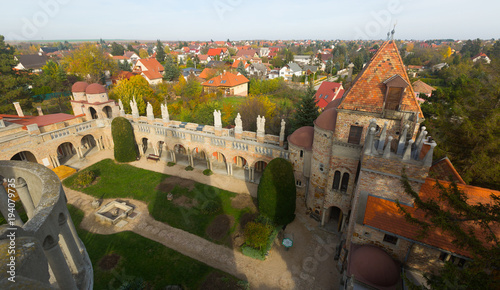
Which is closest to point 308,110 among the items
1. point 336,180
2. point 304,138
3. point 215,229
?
point 304,138

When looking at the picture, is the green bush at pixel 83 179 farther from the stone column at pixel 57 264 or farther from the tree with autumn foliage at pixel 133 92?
the stone column at pixel 57 264

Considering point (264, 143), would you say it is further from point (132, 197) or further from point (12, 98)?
point (12, 98)

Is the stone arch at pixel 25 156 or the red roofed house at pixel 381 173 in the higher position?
the red roofed house at pixel 381 173

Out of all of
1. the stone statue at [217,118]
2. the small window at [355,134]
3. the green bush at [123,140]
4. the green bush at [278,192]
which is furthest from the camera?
the green bush at [123,140]

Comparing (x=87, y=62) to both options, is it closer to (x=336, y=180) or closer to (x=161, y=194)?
(x=161, y=194)

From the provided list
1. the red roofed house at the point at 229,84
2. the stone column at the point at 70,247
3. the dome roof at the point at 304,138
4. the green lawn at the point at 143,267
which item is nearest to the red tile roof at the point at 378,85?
the dome roof at the point at 304,138

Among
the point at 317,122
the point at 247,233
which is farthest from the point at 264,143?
the point at 247,233

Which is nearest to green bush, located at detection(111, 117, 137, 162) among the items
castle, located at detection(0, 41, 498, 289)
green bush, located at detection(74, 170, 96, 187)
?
castle, located at detection(0, 41, 498, 289)

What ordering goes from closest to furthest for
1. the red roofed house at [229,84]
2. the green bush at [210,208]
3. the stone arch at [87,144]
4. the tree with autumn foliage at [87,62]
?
the green bush at [210,208]
the stone arch at [87,144]
the tree with autumn foliage at [87,62]
the red roofed house at [229,84]
